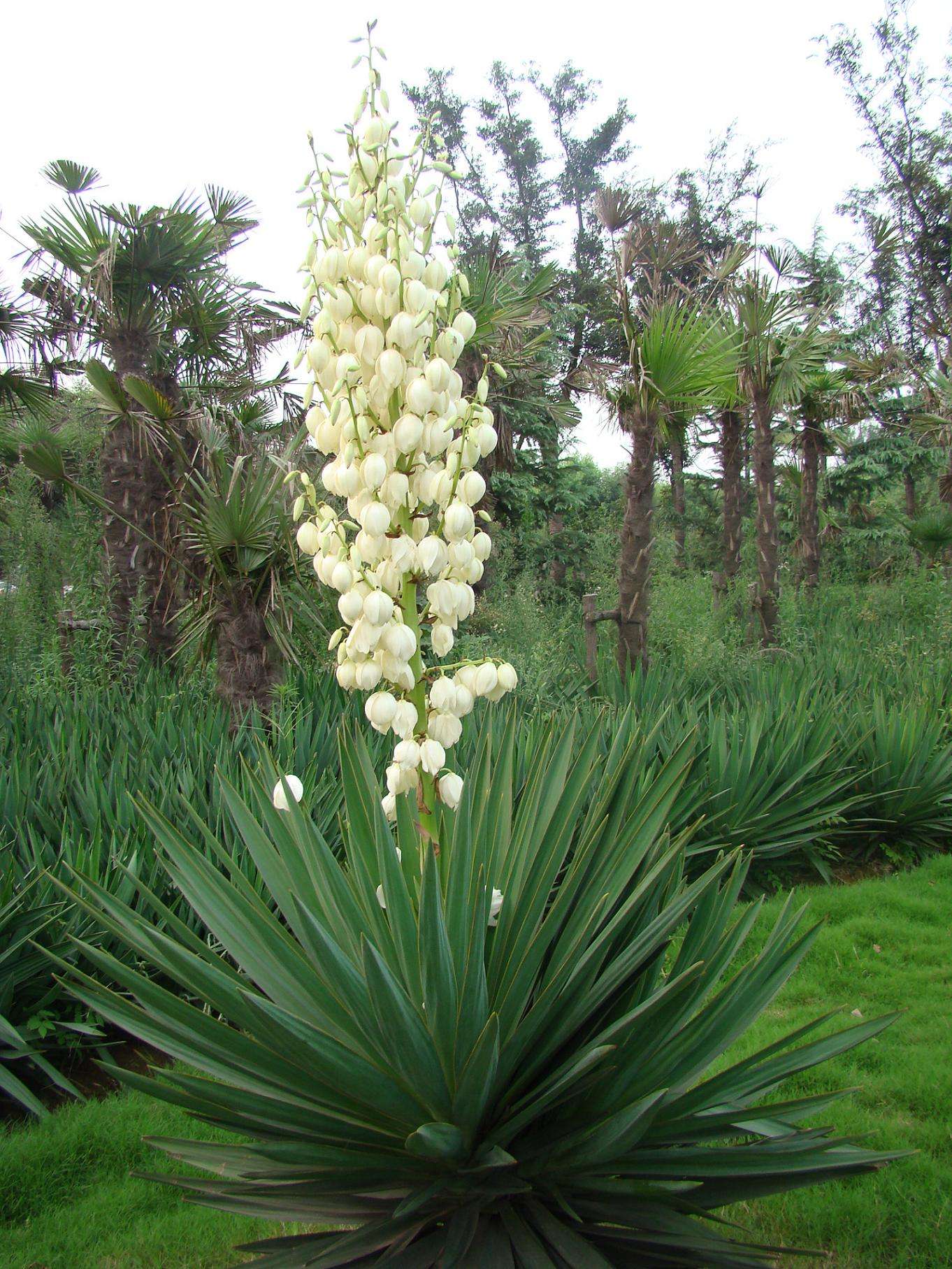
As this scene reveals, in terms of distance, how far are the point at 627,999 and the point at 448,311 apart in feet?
4.80

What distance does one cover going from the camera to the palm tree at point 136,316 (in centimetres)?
768

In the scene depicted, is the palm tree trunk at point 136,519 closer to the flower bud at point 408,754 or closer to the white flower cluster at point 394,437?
the white flower cluster at point 394,437

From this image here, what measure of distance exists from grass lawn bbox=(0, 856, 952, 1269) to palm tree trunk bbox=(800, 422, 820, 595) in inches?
385

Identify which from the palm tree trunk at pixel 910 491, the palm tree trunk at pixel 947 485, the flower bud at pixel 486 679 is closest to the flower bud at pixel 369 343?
the flower bud at pixel 486 679

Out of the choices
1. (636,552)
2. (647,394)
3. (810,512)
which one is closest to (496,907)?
(636,552)

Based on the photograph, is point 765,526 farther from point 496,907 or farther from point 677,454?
point 677,454

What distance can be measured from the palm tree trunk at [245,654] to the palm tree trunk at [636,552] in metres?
2.42

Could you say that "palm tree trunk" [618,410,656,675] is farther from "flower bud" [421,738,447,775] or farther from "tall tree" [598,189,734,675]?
"flower bud" [421,738,447,775]

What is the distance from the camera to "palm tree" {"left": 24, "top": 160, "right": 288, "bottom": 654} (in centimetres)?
768

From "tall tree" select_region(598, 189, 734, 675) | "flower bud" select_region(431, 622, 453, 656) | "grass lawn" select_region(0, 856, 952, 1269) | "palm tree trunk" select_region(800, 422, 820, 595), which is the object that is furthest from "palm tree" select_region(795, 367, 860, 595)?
"flower bud" select_region(431, 622, 453, 656)

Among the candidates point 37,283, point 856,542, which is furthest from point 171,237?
point 856,542

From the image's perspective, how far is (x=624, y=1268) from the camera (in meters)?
1.57

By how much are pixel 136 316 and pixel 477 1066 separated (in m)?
8.15

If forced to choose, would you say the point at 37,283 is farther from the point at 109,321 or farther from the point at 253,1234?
the point at 253,1234
